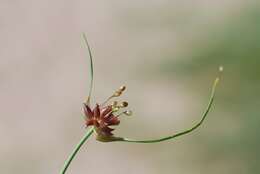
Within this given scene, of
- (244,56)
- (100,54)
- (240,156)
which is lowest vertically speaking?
(240,156)

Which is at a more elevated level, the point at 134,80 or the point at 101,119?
the point at 134,80

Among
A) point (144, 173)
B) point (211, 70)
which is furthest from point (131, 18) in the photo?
point (144, 173)

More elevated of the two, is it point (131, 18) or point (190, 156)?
point (131, 18)

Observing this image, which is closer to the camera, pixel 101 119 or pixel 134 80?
pixel 101 119

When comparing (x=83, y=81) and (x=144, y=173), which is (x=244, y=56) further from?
(x=83, y=81)

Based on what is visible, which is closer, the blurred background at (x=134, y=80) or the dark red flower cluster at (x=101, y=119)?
the dark red flower cluster at (x=101, y=119)

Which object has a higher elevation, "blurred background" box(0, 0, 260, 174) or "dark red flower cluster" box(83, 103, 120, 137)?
"blurred background" box(0, 0, 260, 174)

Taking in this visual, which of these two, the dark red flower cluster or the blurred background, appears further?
the blurred background

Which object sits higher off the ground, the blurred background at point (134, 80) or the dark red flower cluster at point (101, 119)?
the blurred background at point (134, 80)
